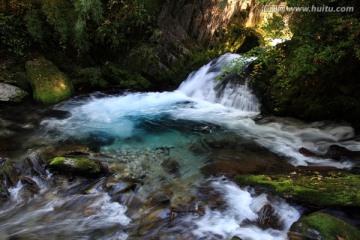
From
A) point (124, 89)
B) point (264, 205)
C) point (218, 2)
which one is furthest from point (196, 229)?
point (218, 2)

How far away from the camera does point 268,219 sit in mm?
5059

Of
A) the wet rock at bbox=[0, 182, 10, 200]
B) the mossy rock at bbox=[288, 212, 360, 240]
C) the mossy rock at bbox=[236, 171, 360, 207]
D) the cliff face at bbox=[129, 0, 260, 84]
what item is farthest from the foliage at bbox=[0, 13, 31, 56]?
the mossy rock at bbox=[288, 212, 360, 240]

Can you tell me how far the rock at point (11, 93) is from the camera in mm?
10727

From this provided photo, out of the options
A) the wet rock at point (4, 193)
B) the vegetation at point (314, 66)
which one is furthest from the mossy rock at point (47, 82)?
the vegetation at point (314, 66)

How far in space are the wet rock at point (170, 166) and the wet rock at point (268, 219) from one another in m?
2.19

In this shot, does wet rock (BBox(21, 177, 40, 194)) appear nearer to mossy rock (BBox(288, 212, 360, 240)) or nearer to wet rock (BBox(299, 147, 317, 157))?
mossy rock (BBox(288, 212, 360, 240))

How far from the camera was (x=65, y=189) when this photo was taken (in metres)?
6.10

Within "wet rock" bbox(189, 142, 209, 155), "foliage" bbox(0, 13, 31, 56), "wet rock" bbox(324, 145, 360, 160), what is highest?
"foliage" bbox(0, 13, 31, 56)

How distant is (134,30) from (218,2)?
3.86 m

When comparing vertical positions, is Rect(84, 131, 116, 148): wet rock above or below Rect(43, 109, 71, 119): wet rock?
below

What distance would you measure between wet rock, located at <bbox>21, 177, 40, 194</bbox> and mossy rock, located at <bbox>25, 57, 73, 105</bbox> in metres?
5.03

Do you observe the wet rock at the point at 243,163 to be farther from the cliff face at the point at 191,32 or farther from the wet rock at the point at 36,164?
the cliff face at the point at 191,32

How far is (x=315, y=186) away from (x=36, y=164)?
554 centimetres

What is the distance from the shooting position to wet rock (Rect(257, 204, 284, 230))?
A: 4973mm
